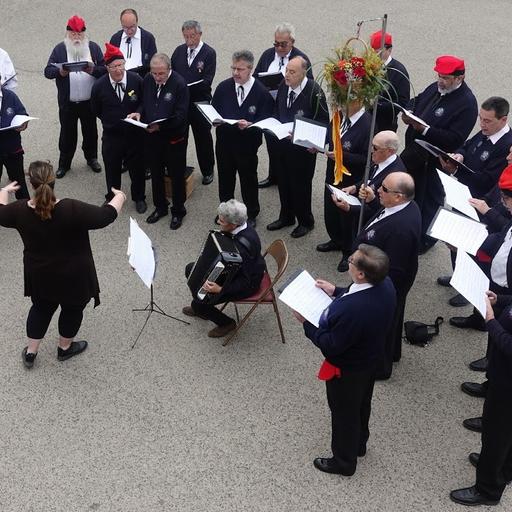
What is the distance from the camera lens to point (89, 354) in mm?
5566

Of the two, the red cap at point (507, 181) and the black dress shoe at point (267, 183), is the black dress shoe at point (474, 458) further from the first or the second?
the black dress shoe at point (267, 183)

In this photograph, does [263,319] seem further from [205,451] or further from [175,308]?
[205,451]

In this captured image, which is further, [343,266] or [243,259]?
[343,266]

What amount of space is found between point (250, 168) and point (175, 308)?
1994 mm

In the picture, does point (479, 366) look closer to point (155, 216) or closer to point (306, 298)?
point (306, 298)

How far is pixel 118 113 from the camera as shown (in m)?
7.21

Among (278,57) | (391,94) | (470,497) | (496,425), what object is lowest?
(470,497)

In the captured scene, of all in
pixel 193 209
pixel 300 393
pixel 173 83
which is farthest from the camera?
pixel 193 209

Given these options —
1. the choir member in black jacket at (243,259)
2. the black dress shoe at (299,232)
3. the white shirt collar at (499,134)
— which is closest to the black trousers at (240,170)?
the black dress shoe at (299,232)

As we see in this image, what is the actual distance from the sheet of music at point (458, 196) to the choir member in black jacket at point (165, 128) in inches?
119

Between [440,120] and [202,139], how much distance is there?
10.00 ft

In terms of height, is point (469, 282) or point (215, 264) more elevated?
point (469, 282)

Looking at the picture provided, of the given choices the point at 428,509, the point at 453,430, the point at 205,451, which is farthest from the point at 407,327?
the point at 205,451

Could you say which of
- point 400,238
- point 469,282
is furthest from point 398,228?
point 469,282
